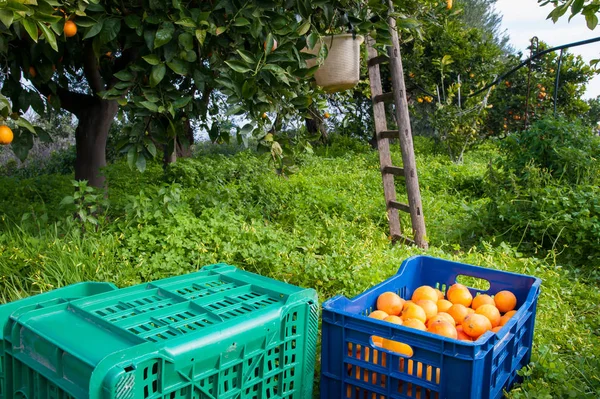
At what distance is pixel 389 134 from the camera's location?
4.53 meters

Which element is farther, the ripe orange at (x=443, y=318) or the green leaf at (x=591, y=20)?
the green leaf at (x=591, y=20)

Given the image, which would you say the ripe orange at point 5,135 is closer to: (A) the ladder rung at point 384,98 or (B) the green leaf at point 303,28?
(B) the green leaf at point 303,28

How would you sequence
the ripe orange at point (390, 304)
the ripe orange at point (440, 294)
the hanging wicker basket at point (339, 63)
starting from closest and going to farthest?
the ripe orange at point (390, 304), the ripe orange at point (440, 294), the hanging wicker basket at point (339, 63)

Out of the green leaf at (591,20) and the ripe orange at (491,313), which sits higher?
the green leaf at (591,20)

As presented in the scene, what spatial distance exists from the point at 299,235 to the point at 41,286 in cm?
173

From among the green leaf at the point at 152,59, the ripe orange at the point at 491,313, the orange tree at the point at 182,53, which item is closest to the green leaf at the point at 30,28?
the orange tree at the point at 182,53

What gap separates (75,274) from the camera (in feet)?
8.93

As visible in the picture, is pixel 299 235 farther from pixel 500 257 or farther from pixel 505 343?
pixel 505 343

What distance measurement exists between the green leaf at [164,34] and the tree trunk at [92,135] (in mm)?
1894

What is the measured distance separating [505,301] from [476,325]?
340 mm

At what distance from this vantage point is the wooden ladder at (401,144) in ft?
13.9

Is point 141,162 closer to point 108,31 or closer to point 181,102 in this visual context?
point 181,102

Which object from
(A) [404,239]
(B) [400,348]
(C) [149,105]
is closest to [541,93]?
(A) [404,239]

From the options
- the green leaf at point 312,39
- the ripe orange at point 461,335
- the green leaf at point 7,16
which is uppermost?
the green leaf at point 312,39
